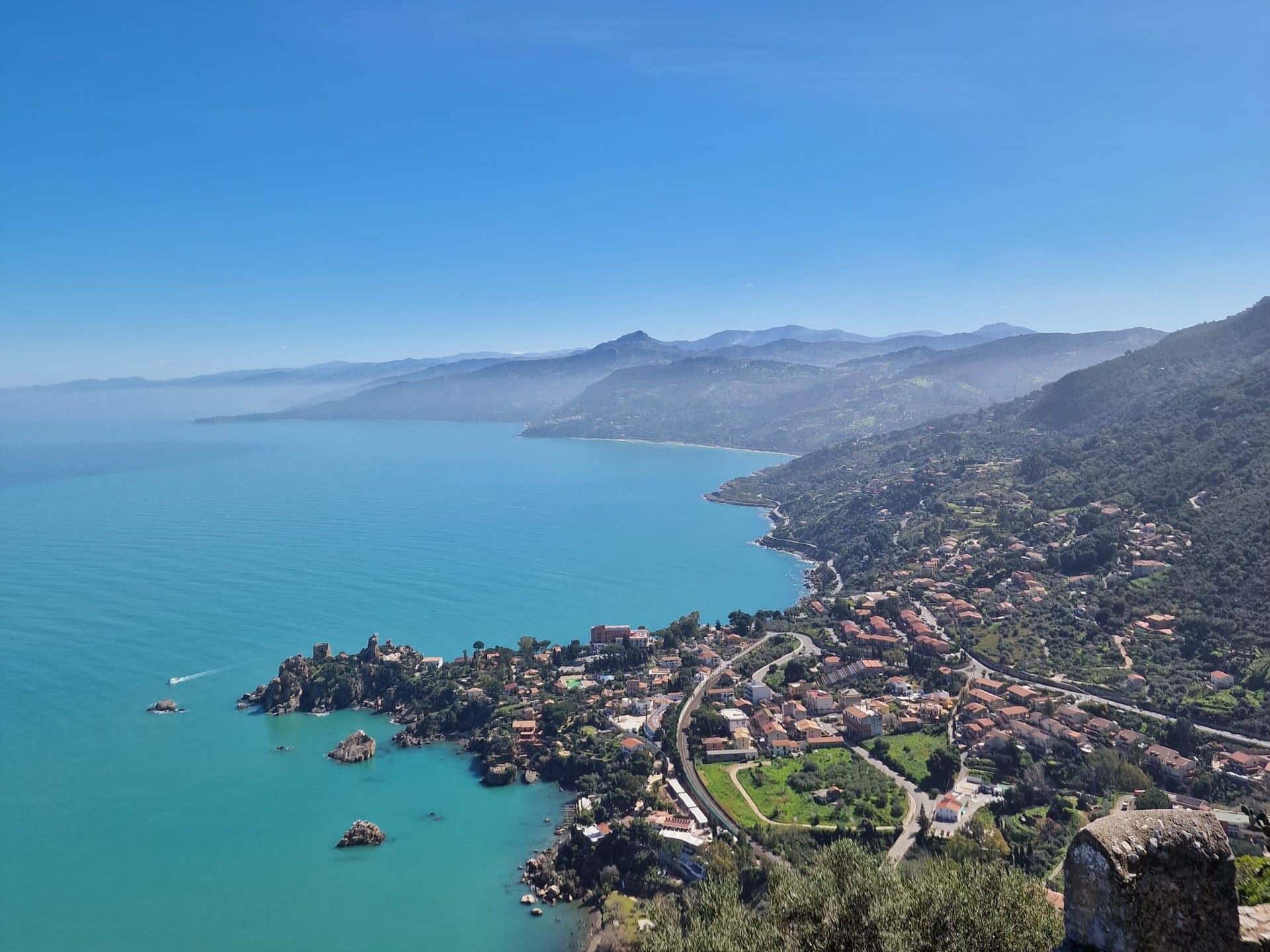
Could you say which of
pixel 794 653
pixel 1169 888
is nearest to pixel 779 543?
pixel 794 653

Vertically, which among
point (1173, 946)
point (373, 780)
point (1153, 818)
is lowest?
point (373, 780)

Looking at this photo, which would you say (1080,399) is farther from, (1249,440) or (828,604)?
(828,604)

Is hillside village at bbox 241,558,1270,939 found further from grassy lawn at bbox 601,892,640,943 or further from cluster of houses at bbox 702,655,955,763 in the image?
grassy lawn at bbox 601,892,640,943

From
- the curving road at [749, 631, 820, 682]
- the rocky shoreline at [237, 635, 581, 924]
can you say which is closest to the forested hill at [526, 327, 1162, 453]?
the curving road at [749, 631, 820, 682]

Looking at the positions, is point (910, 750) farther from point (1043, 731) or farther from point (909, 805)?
point (1043, 731)

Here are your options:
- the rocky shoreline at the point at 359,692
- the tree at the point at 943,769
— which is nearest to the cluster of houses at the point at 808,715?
the tree at the point at 943,769

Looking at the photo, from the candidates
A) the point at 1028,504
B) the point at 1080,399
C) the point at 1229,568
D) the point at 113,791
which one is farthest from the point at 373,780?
the point at 1080,399
